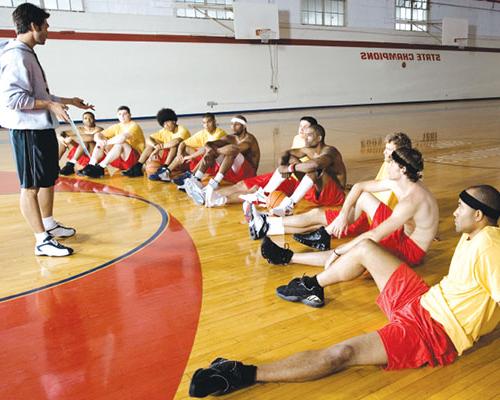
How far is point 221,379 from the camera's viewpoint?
172cm

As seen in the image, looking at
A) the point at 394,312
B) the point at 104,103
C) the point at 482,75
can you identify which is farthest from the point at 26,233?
the point at 482,75

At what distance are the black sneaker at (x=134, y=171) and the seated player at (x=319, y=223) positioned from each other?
9.99ft

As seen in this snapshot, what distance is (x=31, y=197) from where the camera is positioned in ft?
10.5

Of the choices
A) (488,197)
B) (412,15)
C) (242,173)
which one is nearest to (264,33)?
(412,15)

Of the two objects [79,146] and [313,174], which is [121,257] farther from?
[79,146]

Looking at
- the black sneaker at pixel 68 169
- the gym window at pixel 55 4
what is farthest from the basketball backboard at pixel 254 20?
the black sneaker at pixel 68 169

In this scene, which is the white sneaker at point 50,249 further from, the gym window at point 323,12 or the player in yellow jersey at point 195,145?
the gym window at point 323,12

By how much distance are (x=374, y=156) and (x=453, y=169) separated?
1460 mm

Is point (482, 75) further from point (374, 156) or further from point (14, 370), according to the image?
point (14, 370)

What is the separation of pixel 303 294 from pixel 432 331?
804mm

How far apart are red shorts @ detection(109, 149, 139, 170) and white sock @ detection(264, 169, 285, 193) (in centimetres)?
270

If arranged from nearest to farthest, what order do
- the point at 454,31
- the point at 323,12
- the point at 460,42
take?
the point at 323,12, the point at 454,31, the point at 460,42

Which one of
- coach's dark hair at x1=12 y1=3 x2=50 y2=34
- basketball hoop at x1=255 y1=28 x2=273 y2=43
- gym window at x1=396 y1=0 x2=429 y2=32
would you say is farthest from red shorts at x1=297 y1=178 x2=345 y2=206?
gym window at x1=396 y1=0 x2=429 y2=32

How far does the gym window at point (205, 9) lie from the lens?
45.6 ft
